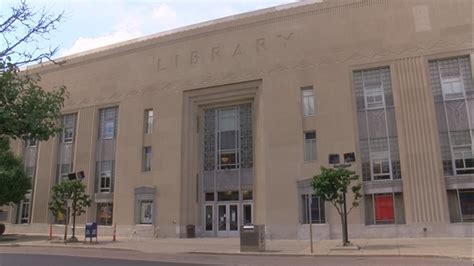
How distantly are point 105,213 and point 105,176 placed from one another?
312 cm

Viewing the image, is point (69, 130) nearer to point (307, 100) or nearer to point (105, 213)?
point (105, 213)

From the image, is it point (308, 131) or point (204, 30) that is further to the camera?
point (204, 30)

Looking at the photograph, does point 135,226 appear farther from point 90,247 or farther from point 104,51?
point 104,51

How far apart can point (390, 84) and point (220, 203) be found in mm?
15133

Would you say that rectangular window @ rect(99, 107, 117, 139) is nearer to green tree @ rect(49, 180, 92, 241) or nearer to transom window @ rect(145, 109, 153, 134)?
transom window @ rect(145, 109, 153, 134)

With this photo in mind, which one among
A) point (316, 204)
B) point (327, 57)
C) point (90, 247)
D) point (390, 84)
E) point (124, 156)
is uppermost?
point (327, 57)

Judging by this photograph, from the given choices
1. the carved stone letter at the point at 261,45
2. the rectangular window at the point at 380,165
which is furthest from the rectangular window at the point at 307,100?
the rectangular window at the point at 380,165

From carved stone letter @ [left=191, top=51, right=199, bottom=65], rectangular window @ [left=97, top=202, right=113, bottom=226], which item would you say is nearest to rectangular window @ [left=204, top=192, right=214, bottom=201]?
rectangular window @ [left=97, top=202, right=113, bottom=226]

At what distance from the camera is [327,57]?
99.8 ft

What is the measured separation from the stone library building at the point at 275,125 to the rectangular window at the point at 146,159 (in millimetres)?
144

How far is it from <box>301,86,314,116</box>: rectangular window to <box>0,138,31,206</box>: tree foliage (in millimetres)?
22979

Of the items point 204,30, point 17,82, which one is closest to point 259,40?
point 204,30

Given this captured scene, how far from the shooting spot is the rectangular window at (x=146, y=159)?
3550cm

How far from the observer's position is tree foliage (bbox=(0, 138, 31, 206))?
33.8 meters
